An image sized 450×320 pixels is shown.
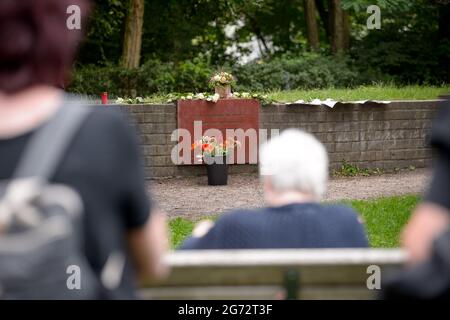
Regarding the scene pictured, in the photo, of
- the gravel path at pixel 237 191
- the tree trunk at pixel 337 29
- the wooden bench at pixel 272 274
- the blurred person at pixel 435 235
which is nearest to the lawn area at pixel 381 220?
the gravel path at pixel 237 191

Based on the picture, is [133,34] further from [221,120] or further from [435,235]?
[435,235]

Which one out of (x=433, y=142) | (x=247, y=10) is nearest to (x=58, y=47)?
(x=433, y=142)

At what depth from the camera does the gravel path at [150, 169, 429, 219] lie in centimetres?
1241

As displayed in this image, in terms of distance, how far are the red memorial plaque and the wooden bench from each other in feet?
43.6

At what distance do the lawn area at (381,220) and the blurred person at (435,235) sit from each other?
22.2ft

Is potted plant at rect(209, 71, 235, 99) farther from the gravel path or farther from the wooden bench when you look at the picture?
the wooden bench

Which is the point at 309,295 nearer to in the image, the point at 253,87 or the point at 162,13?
the point at 253,87

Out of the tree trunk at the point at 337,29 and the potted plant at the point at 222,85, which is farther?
the tree trunk at the point at 337,29

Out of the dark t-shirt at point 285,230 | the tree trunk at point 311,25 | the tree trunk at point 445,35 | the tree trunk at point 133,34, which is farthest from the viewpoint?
the tree trunk at point 311,25

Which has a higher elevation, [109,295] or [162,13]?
[162,13]

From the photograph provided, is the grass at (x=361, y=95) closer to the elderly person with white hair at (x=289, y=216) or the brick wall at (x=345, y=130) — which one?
the brick wall at (x=345, y=130)

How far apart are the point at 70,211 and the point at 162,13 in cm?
2556

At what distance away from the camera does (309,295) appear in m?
2.72

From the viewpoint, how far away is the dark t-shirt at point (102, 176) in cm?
211
